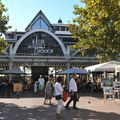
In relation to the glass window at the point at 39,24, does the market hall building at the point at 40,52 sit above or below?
below

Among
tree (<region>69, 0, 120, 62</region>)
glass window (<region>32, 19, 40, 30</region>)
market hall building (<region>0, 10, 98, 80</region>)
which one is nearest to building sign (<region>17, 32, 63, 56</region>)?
market hall building (<region>0, 10, 98, 80</region>)

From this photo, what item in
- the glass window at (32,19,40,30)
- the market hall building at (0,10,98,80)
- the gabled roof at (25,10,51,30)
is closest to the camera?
the market hall building at (0,10,98,80)

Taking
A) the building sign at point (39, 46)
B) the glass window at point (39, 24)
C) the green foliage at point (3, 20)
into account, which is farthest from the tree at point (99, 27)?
the glass window at point (39, 24)

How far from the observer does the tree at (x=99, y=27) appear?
19.4m

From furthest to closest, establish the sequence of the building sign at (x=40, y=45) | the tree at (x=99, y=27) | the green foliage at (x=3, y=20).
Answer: the building sign at (x=40, y=45) < the green foliage at (x=3, y=20) < the tree at (x=99, y=27)

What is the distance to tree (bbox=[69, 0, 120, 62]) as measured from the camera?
63.7 ft

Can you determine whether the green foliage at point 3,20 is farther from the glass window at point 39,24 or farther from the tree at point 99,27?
the glass window at point 39,24

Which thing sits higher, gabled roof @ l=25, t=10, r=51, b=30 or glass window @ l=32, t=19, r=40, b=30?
gabled roof @ l=25, t=10, r=51, b=30

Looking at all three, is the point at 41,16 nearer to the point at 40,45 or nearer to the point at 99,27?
the point at 40,45

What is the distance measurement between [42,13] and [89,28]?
22355mm

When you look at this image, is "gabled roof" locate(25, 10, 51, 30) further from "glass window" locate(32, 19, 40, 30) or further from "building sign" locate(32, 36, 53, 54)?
"building sign" locate(32, 36, 53, 54)

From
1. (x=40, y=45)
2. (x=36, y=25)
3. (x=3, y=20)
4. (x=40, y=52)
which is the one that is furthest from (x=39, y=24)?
(x=3, y=20)

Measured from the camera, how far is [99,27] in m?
25.3

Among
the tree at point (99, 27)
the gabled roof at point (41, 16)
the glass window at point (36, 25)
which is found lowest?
the tree at point (99, 27)
